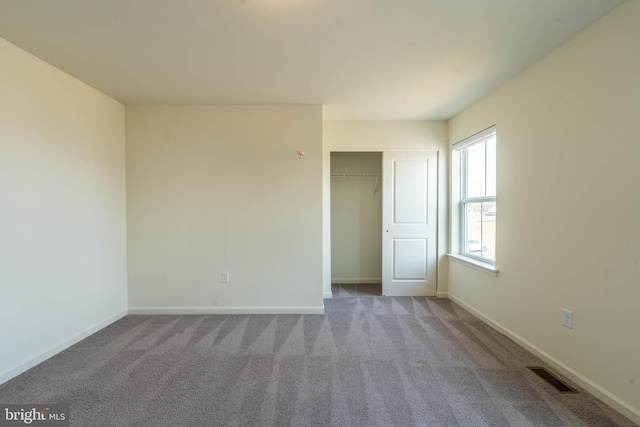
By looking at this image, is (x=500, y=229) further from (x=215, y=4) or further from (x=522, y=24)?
(x=215, y=4)

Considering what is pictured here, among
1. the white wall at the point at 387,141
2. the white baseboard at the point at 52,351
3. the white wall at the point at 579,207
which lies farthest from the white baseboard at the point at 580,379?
the white baseboard at the point at 52,351

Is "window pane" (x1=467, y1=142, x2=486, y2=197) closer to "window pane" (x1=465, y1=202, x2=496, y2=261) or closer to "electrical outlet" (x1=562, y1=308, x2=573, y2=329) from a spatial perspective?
"window pane" (x1=465, y1=202, x2=496, y2=261)

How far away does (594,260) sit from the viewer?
1.82m

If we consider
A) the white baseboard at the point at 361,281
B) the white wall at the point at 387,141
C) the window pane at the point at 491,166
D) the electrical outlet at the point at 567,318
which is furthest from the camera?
the white baseboard at the point at 361,281

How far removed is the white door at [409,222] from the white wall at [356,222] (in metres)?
0.69

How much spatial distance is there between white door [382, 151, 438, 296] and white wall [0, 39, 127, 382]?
3.36 meters

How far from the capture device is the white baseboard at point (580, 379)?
1.60 metres

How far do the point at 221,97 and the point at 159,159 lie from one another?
41.6 inches

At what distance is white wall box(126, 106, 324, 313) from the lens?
3188mm

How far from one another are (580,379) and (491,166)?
2.03 meters

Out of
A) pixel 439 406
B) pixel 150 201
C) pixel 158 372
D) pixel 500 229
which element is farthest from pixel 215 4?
pixel 500 229

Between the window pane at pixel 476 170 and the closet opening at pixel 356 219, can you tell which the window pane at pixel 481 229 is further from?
the closet opening at pixel 356 219

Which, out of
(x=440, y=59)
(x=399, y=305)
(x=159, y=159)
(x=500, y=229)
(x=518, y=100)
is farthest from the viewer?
(x=399, y=305)

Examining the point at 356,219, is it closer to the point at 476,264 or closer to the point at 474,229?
the point at 474,229
